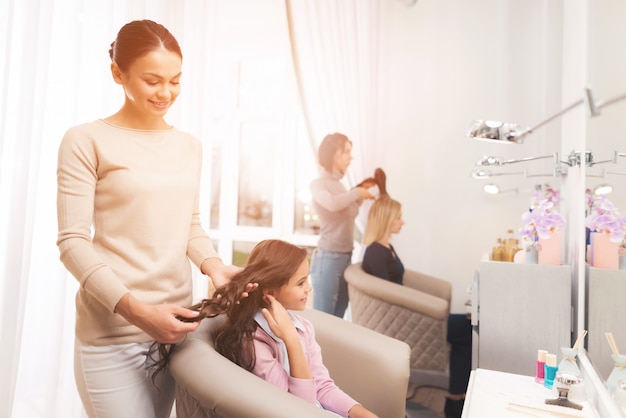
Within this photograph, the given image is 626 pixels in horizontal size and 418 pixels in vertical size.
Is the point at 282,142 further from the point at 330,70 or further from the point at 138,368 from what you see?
the point at 138,368

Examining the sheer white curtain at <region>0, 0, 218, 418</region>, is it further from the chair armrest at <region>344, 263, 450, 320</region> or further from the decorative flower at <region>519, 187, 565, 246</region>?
the decorative flower at <region>519, 187, 565, 246</region>

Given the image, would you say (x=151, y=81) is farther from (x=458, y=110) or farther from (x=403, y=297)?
(x=458, y=110)

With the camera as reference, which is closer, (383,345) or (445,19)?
(383,345)

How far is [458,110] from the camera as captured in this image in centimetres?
357

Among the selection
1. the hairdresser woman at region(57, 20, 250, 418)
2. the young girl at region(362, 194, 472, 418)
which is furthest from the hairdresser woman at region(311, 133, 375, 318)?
the hairdresser woman at region(57, 20, 250, 418)

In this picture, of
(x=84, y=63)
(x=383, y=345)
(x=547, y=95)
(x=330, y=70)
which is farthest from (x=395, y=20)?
(x=383, y=345)

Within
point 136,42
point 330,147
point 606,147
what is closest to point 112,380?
point 136,42

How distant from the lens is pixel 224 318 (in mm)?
1438

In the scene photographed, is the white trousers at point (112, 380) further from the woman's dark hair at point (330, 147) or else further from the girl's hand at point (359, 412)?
the woman's dark hair at point (330, 147)

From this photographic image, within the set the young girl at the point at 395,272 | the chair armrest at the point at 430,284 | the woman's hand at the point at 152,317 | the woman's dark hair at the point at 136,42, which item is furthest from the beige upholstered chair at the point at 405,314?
the woman's dark hair at the point at 136,42

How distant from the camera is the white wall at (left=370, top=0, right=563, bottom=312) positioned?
11.0ft

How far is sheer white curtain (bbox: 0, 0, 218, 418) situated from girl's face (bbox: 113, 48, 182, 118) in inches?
27.0

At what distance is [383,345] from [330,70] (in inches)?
92.9

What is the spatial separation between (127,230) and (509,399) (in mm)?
1178
